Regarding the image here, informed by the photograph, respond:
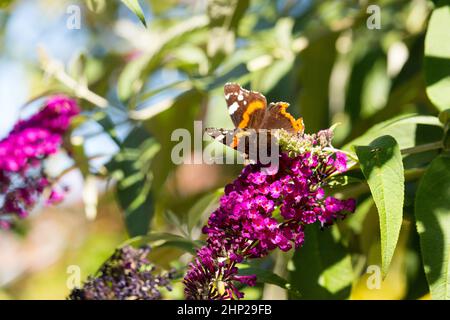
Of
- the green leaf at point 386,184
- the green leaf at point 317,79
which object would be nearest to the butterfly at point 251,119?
the green leaf at point 386,184

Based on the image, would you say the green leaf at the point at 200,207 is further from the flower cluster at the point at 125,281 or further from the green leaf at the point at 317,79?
the green leaf at the point at 317,79

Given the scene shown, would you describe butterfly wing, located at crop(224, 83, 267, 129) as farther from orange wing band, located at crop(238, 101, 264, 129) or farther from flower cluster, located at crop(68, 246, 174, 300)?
flower cluster, located at crop(68, 246, 174, 300)

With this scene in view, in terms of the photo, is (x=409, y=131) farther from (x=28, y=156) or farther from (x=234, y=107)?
(x=28, y=156)

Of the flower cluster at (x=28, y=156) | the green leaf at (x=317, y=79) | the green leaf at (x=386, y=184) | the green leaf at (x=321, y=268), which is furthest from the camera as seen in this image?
the green leaf at (x=317, y=79)

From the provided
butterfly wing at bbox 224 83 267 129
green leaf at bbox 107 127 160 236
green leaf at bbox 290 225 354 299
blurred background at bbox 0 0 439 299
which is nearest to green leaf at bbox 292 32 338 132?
blurred background at bbox 0 0 439 299
